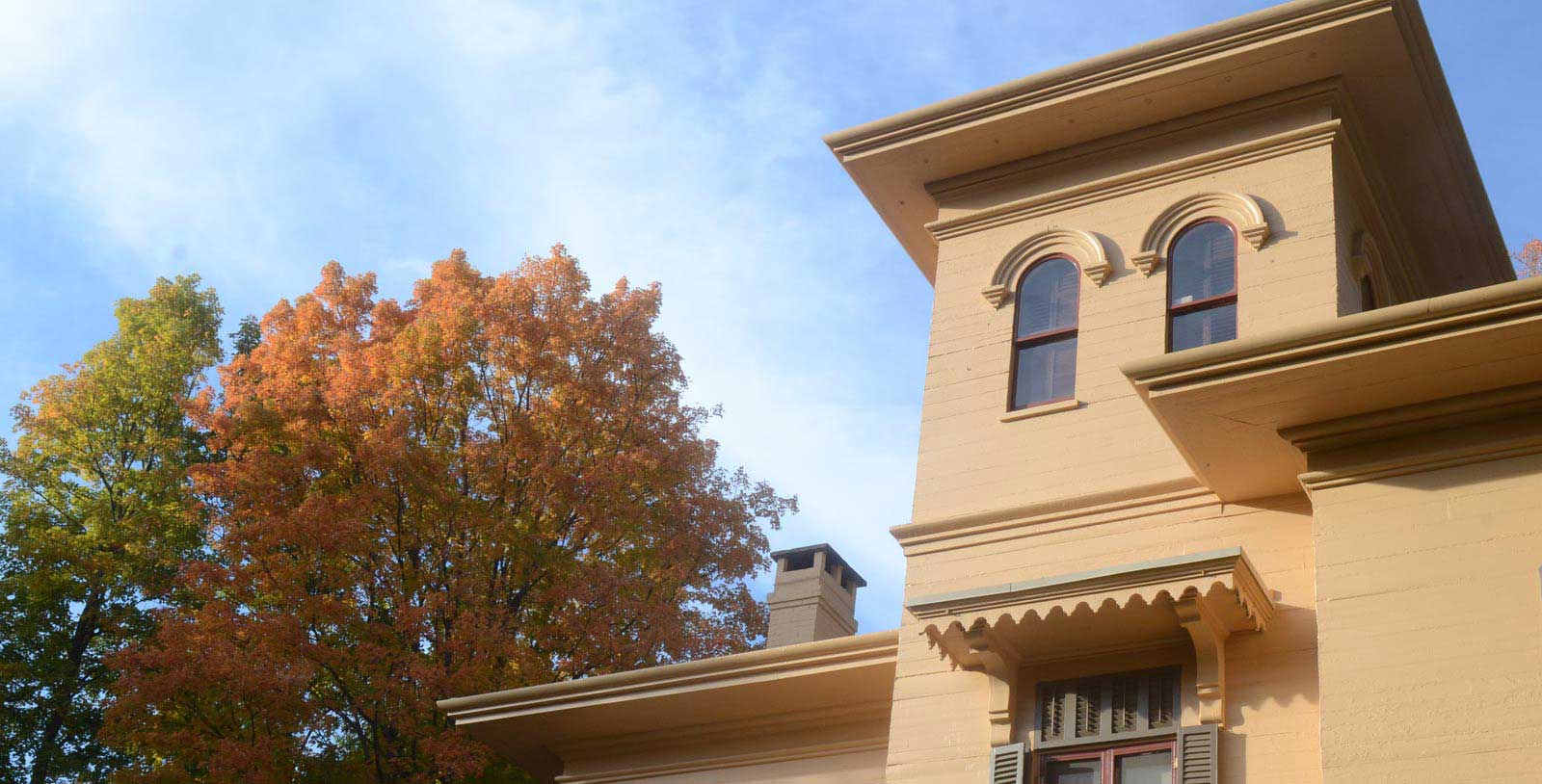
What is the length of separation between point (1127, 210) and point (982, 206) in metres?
1.30

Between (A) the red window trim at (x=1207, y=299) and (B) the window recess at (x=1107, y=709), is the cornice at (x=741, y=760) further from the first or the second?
(A) the red window trim at (x=1207, y=299)

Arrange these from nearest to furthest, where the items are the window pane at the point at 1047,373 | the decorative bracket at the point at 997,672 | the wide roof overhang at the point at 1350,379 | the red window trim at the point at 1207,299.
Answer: the wide roof overhang at the point at 1350,379, the decorative bracket at the point at 997,672, the red window trim at the point at 1207,299, the window pane at the point at 1047,373

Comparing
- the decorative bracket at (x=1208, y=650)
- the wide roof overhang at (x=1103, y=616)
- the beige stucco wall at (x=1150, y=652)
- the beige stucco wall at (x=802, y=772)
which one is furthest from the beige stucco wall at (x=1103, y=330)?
the beige stucco wall at (x=802, y=772)

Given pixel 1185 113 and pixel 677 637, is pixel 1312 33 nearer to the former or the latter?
pixel 1185 113

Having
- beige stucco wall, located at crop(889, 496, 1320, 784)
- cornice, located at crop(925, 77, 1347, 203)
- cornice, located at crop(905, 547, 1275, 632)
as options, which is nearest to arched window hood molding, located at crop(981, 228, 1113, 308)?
cornice, located at crop(925, 77, 1347, 203)

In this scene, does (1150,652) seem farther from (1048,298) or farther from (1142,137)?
(1142,137)

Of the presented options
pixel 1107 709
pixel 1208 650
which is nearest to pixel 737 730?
pixel 1107 709

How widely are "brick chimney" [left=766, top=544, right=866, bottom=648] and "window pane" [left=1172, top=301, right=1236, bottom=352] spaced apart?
15.6ft

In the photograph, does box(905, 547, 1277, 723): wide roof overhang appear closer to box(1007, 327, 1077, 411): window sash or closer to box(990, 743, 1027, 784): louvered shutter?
box(990, 743, 1027, 784): louvered shutter

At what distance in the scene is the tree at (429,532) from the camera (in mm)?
17797

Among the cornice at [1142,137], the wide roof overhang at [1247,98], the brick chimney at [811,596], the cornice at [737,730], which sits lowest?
the cornice at [737,730]

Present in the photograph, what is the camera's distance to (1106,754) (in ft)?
31.0

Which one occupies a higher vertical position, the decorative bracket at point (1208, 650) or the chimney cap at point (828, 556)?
the chimney cap at point (828, 556)

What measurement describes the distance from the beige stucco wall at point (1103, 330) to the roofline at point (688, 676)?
41.9 inches
